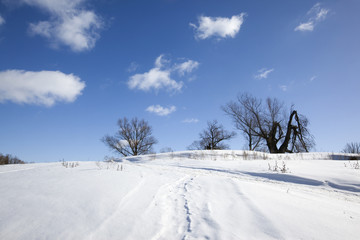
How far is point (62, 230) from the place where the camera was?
1.22 m

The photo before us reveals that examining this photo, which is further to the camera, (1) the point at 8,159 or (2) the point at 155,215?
(1) the point at 8,159

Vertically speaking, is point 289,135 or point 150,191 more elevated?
point 289,135

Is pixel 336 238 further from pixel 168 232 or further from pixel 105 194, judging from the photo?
pixel 105 194

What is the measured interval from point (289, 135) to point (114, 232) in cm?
1859

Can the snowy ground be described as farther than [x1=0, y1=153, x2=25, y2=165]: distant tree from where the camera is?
No

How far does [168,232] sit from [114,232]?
37 centimetres

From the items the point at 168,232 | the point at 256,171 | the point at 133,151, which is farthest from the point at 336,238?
the point at 133,151

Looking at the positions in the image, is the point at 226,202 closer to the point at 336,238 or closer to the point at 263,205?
the point at 263,205

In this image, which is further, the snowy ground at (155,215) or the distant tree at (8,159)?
the distant tree at (8,159)

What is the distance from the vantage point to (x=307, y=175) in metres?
4.11

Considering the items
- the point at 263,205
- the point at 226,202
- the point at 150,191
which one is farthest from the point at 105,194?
the point at 263,205

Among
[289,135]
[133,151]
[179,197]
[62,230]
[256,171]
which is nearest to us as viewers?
[62,230]

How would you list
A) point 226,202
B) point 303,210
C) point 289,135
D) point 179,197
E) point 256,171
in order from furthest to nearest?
point 289,135 → point 256,171 → point 179,197 → point 226,202 → point 303,210

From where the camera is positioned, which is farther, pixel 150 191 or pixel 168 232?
pixel 150 191
